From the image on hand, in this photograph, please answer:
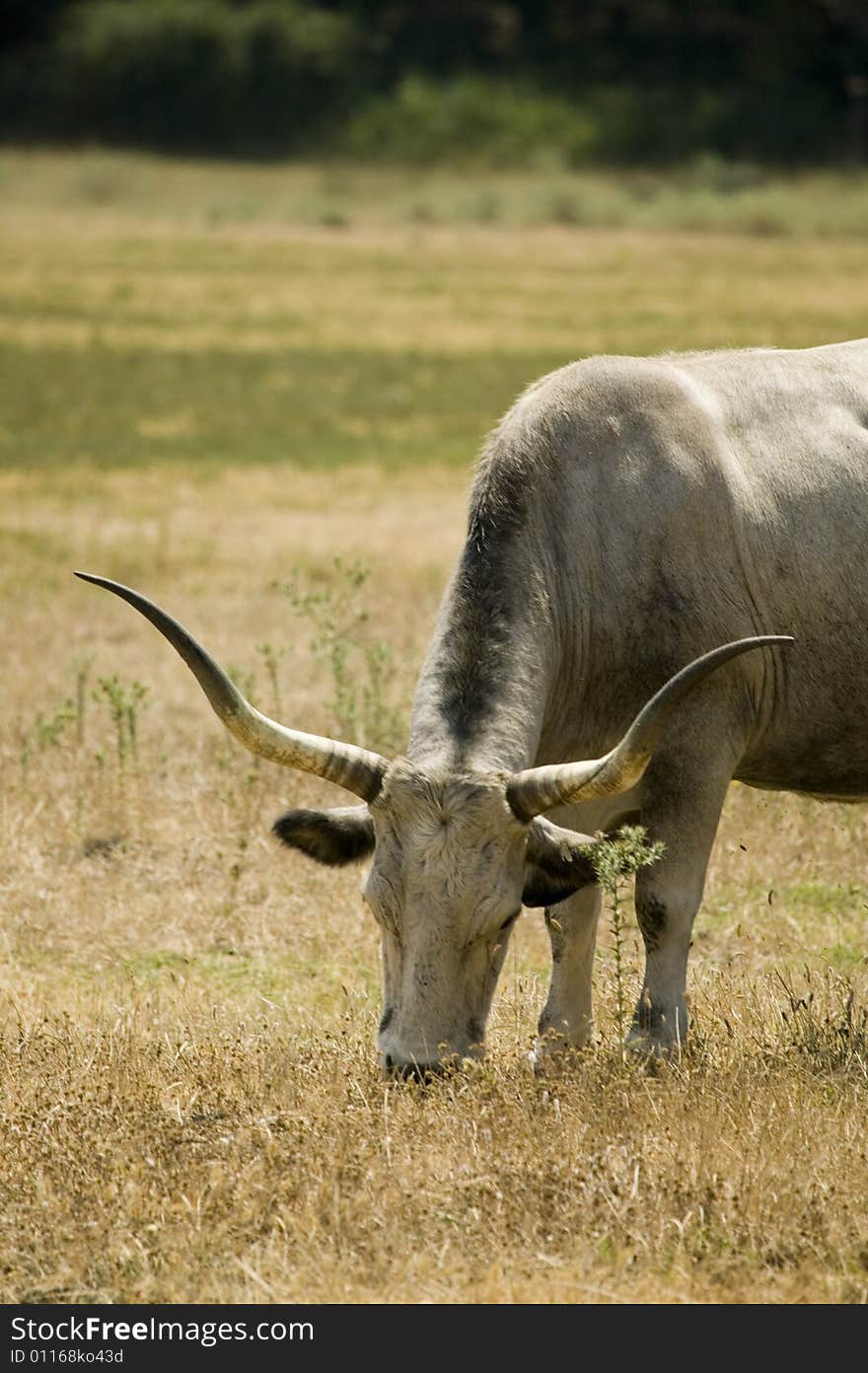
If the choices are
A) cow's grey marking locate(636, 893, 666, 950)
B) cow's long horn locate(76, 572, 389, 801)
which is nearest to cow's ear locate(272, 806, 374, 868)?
cow's long horn locate(76, 572, 389, 801)

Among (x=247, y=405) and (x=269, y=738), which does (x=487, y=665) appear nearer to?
(x=269, y=738)

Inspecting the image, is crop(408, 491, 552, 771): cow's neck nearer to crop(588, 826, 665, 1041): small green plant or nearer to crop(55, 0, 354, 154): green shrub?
crop(588, 826, 665, 1041): small green plant

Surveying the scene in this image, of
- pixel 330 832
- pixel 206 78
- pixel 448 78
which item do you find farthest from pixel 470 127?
pixel 330 832

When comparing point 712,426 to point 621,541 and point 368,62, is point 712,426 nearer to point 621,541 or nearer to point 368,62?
point 621,541

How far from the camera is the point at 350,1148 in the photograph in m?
5.70

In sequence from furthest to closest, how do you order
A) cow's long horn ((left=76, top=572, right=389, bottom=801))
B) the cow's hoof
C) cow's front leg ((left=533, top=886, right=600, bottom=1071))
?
1. cow's front leg ((left=533, top=886, right=600, bottom=1071))
2. the cow's hoof
3. cow's long horn ((left=76, top=572, right=389, bottom=801))

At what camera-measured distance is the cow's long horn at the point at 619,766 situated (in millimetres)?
5625

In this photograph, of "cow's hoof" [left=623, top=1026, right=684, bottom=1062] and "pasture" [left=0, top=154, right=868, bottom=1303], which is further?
"cow's hoof" [left=623, top=1026, right=684, bottom=1062]

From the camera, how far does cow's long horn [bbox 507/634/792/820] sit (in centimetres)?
562

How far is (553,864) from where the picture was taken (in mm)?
6012

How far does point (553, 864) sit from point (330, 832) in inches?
28.7

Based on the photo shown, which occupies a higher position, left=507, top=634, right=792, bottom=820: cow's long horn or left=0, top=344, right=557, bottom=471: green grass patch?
left=0, top=344, right=557, bottom=471: green grass patch

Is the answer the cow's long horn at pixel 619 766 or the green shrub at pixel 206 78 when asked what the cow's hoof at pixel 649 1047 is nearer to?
the cow's long horn at pixel 619 766
